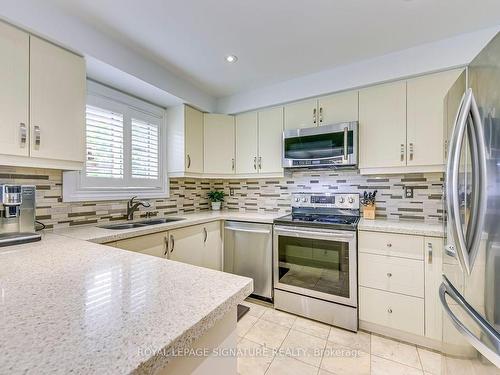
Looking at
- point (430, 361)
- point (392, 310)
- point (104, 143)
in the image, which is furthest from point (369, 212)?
point (104, 143)

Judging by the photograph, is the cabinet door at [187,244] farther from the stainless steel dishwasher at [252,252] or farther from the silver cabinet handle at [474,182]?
the silver cabinet handle at [474,182]

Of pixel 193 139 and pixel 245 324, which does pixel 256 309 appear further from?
pixel 193 139

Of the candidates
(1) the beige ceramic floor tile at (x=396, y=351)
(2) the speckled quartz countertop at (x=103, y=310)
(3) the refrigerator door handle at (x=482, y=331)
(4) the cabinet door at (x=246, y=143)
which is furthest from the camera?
(4) the cabinet door at (x=246, y=143)

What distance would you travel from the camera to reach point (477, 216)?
2.90ft

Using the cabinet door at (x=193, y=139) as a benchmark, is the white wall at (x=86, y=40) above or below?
above

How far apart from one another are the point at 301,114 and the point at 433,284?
5.99ft

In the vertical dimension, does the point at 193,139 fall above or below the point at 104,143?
above

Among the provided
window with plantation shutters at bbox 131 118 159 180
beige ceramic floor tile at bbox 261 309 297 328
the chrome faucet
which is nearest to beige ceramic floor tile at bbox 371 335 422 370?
beige ceramic floor tile at bbox 261 309 297 328

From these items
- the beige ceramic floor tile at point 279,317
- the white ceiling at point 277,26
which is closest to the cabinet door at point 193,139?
the white ceiling at point 277,26

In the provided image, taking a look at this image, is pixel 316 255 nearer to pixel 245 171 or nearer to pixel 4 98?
pixel 245 171

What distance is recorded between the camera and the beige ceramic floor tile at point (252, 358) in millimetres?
1541

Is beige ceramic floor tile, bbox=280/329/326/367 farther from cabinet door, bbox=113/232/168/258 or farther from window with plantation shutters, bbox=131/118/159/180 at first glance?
window with plantation shutters, bbox=131/118/159/180

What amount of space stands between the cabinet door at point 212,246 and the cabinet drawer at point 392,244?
1.41m

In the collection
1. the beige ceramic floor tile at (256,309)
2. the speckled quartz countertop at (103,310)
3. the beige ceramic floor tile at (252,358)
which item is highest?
the speckled quartz countertop at (103,310)
